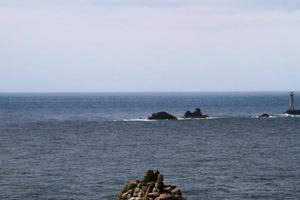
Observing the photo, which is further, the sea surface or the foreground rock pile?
the sea surface

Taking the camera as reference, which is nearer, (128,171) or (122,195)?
(122,195)

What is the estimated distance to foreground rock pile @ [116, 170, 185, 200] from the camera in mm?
42688

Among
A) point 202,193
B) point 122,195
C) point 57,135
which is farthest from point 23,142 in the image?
point 122,195

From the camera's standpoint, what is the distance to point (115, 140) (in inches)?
5197

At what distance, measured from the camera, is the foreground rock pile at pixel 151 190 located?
140 feet

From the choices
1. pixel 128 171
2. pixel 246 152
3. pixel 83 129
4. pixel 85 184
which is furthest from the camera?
pixel 83 129

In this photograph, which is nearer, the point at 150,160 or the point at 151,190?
the point at 151,190

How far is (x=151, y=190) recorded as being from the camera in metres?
43.4

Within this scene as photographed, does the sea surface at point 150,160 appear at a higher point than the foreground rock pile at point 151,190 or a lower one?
lower

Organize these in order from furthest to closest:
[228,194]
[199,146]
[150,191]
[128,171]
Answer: [199,146] → [128,171] → [228,194] → [150,191]

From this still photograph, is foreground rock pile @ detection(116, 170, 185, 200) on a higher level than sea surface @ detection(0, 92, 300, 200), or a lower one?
higher

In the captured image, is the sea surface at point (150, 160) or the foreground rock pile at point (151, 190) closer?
the foreground rock pile at point (151, 190)

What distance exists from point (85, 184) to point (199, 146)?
49163mm

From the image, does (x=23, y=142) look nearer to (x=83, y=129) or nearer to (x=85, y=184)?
(x=83, y=129)
